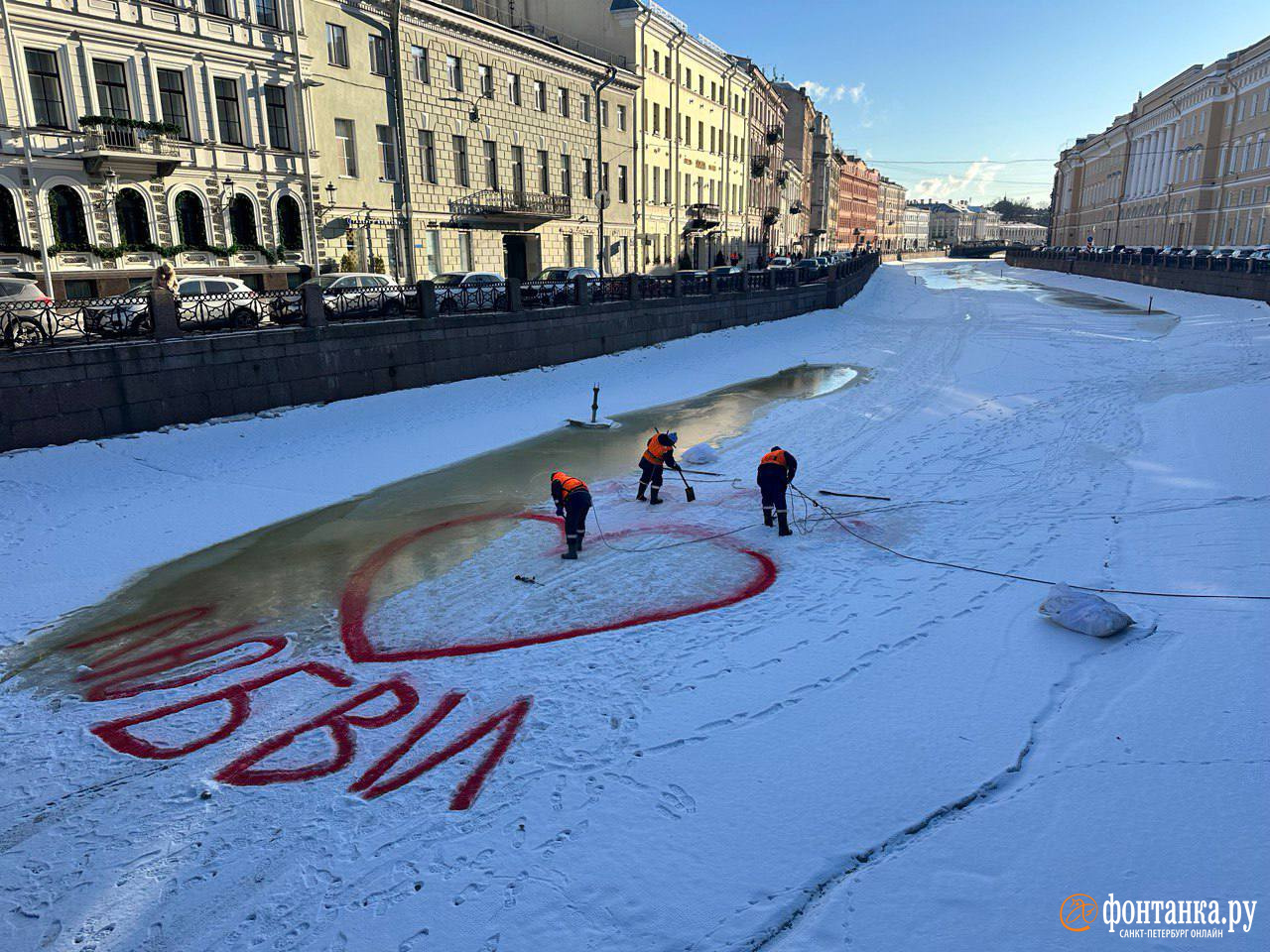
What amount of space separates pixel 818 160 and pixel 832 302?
64.0 meters

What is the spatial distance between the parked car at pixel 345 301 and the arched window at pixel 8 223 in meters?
8.49

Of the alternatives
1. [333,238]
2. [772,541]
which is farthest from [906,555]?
[333,238]

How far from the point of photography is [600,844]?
4.89 metres

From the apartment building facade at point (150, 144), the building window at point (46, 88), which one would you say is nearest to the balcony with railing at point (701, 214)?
the apartment building facade at point (150, 144)

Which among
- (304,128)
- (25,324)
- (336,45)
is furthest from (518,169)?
(25,324)

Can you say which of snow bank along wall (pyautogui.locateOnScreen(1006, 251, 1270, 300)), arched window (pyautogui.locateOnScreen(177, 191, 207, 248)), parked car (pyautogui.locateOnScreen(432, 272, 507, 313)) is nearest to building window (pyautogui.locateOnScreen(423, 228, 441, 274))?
arched window (pyautogui.locateOnScreen(177, 191, 207, 248))

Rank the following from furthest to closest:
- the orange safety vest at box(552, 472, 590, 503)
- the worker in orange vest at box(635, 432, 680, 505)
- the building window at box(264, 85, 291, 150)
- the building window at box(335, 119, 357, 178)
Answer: the building window at box(335, 119, 357, 178) < the building window at box(264, 85, 291, 150) < the worker in orange vest at box(635, 432, 680, 505) < the orange safety vest at box(552, 472, 590, 503)

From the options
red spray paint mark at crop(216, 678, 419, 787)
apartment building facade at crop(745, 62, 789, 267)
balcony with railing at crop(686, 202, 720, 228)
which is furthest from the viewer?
apartment building facade at crop(745, 62, 789, 267)

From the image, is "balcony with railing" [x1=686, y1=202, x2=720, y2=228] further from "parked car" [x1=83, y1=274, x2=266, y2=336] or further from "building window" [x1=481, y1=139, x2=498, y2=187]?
"parked car" [x1=83, y1=274, x2=266, y2=336]

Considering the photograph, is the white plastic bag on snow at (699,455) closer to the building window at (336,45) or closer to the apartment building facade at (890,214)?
the building window at (336,45)

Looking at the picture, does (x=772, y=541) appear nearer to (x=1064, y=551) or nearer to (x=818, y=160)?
(x=1064, y=551)

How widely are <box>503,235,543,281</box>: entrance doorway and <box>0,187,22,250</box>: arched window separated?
18781mm

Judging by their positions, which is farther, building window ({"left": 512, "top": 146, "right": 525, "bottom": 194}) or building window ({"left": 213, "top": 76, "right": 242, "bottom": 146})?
building window ({"left": 512, "top": 146, "right": 525, "bottom": 194})

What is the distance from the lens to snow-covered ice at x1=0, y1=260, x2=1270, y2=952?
4.44 meters
